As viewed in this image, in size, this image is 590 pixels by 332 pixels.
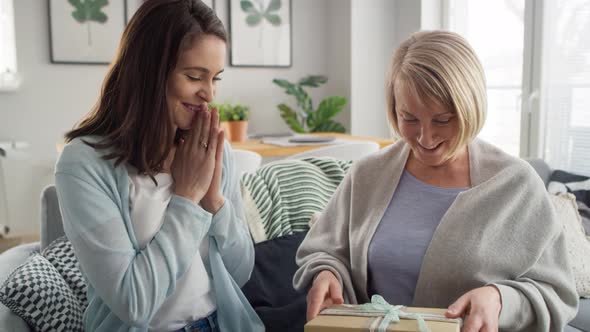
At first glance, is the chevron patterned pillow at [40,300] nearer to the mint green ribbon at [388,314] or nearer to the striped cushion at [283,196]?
the striped cushion at [283,196]

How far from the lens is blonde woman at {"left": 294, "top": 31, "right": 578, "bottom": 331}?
1.07m

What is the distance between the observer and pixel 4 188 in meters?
4.21

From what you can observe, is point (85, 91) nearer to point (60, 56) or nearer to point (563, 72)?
point (60, 56)

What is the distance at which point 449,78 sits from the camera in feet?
3.51

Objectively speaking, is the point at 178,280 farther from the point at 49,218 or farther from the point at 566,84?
the point at 566,84

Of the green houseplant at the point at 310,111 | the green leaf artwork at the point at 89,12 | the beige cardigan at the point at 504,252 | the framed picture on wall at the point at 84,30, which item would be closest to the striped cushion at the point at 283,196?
the beige cardigan at the point at 504,252

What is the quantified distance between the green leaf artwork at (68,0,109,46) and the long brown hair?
3.40 m

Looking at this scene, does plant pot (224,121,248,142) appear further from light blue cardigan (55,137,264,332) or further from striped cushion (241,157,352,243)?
light blue cardigan (55,137,264,332)

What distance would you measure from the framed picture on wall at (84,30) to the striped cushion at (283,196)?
2727mm

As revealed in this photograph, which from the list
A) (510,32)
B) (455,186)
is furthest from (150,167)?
(510,32)

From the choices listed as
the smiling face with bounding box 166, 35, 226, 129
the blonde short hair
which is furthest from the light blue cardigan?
the blonde short hair

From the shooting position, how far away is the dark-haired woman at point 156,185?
1.08 meters

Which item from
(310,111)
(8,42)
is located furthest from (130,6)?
(310,111)

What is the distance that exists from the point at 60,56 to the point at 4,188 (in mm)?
1060
